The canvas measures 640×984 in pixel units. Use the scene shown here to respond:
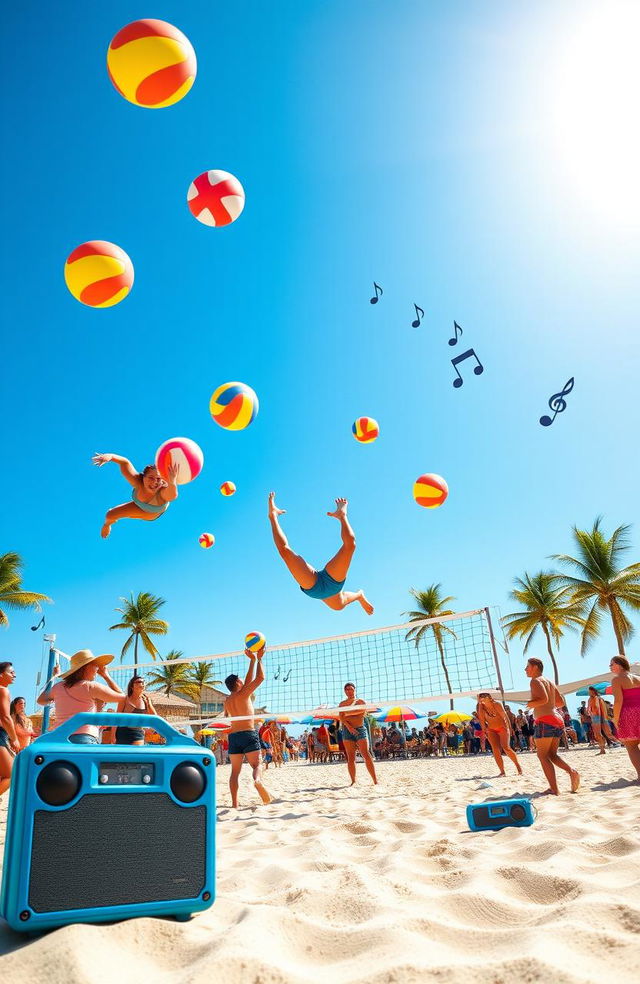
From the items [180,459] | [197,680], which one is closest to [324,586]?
[180,459]

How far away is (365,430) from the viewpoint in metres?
7.47

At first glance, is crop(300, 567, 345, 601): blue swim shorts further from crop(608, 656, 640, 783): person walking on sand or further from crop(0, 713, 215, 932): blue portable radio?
crop(0, 713, 215, 932): blue portable radio

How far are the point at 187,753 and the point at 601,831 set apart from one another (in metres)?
2.38

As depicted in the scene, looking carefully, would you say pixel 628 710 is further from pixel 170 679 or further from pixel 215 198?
pixel 170 679

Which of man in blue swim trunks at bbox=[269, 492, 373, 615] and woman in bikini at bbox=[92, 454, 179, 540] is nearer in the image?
man in blue swim trunks at bbox=[269, 492, 373, 615]

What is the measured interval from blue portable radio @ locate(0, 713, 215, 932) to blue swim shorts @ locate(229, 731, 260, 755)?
464 centimetres

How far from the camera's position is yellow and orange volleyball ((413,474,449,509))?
702 centimetres

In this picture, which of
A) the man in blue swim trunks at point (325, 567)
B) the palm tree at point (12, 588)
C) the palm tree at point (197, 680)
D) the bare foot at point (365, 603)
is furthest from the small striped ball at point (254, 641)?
the palm tree at point (197, 680)

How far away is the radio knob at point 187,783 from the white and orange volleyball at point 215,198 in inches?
198

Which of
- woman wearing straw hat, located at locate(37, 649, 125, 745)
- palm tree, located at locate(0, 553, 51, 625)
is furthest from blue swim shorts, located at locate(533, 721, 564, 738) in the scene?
palm tree, located at locate(0, 553, 51, 625)

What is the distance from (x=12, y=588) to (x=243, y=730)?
22.8 m

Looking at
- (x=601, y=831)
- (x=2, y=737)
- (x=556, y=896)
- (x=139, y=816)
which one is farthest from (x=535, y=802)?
(x=2, y=737)

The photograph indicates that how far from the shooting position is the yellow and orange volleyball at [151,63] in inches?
166

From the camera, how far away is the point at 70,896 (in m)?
1.61
